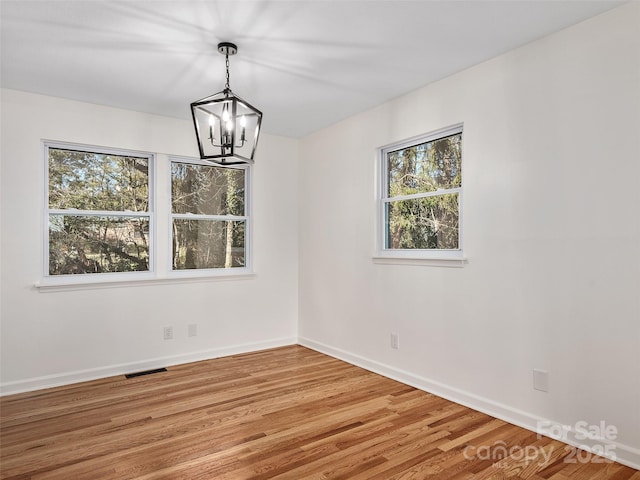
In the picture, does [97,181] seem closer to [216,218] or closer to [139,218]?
[139,218]

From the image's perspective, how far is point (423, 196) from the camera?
3588 mm

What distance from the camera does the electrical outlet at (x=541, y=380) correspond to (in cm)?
262

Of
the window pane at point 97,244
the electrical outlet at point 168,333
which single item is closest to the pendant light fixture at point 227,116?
the window pane at point 97,244

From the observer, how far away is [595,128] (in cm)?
239

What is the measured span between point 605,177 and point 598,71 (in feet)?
2.07

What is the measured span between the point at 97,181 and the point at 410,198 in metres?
2.99

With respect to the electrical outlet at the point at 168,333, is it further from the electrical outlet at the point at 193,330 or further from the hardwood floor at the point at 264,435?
the hardwood floor at the point at 264,435

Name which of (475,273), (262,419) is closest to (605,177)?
(475,273)

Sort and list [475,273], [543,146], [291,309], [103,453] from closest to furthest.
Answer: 1. [103,453]
2. [543,146]
3. [475,273]
4. [291,309]

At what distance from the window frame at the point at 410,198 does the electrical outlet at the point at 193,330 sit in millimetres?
2035

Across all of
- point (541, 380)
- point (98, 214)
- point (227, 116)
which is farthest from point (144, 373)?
point (541, 380)

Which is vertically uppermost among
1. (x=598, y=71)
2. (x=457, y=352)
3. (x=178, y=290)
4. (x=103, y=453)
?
(x=598, y=71)

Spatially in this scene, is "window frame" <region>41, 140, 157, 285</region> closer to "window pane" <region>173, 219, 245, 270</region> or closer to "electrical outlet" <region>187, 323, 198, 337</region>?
"window pane" <region>173, 219, 245, 270</region>

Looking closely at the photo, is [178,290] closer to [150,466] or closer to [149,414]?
[149,414]
